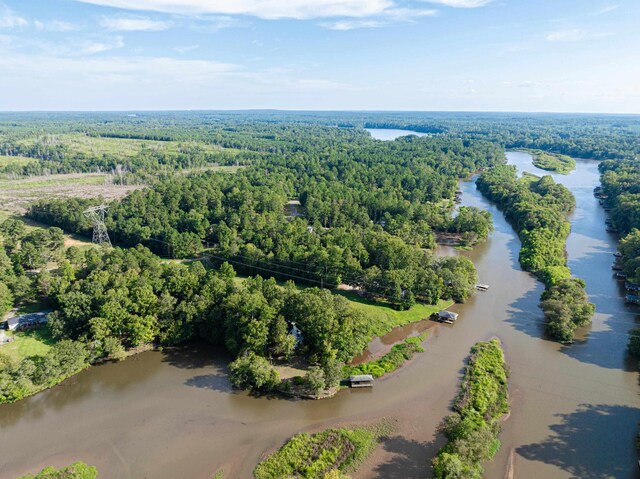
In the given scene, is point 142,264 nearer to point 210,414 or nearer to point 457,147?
point 210,414

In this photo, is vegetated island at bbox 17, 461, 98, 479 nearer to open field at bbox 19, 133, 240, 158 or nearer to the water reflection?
the water reflection

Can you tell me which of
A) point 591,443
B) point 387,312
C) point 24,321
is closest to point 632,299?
point 591,443

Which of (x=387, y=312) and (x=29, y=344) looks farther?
(x=387, y=312)

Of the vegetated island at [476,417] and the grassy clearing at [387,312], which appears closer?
the vegetated island at [476,417]

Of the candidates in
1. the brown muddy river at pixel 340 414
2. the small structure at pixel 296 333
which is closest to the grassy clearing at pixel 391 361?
the brown muddy river at pixel 340 414

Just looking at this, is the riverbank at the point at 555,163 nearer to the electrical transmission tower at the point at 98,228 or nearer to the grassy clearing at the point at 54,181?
the electrical transmission tower at the point at 98,228

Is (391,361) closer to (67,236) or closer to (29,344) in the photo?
(29,344)
